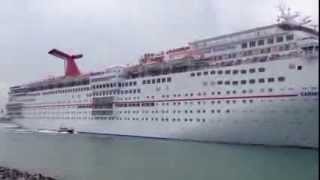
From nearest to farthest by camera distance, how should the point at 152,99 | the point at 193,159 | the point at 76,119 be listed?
the point at 193,159
the point at 152,99
the point at 76,119

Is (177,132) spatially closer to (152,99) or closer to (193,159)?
(152,99)

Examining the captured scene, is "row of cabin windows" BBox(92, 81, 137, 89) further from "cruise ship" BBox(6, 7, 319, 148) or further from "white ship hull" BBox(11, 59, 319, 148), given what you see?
"white ship hull" BBox(11, 59, 319, 148)

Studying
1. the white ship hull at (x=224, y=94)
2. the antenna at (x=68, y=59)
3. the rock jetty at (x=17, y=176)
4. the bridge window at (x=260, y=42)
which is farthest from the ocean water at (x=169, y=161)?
the antenna at (x=68, y=59)

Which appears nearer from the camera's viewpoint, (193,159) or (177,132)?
(193,159)

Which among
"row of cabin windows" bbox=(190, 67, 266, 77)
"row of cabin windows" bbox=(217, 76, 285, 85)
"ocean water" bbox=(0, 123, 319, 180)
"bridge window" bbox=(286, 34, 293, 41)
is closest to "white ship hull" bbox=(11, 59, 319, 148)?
"row of cabin windows" bbox=(217, 76, 285, 85)

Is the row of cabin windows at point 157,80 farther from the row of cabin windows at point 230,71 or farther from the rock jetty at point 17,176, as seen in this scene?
the rock jetty at point 17,176

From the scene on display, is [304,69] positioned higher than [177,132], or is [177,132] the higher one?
[304,69]

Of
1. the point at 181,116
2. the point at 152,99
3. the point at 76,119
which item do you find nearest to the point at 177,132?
the point at 181,116

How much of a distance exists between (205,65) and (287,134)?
401 inches

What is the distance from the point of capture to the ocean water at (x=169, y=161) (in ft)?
78.9

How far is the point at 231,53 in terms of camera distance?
36.7m

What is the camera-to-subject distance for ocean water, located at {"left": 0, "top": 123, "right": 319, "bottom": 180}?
2405cm

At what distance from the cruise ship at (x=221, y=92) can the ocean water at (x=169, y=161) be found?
1424 millimetres

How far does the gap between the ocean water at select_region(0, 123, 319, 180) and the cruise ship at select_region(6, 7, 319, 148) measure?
1424 mm
